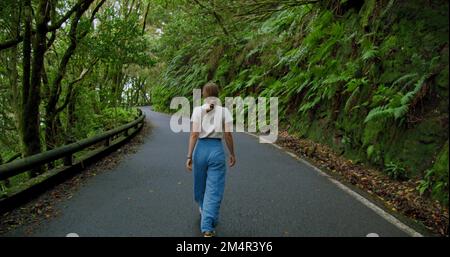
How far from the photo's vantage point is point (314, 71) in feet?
42.1

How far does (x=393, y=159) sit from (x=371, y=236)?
10.4 ft

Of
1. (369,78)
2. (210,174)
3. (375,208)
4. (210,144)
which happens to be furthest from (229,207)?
(369,78)

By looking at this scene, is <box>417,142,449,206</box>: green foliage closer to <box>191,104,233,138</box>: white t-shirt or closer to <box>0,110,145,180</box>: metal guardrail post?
<box>191,104,233,138</box>: white t-shirt

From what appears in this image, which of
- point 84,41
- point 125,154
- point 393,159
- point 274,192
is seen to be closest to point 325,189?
point 274,192

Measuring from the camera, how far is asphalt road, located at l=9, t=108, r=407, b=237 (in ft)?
16.4

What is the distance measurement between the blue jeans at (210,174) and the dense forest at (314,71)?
335 cm

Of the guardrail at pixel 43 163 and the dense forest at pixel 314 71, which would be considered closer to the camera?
the guardrail at pixel 43 163

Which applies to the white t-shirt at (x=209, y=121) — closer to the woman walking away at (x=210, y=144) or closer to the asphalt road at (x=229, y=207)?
the woman walking away at (x=210, y=144)

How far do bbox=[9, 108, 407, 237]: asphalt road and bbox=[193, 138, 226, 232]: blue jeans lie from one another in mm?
316

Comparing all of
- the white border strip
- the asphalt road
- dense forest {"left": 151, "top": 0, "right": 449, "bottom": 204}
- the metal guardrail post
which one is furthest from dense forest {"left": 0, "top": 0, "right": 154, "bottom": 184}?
the white border strip

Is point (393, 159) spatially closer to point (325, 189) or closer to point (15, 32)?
point (325, 189)

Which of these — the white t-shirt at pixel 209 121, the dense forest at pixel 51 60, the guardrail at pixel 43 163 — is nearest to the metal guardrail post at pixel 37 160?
the guardrail at pixel 43 163

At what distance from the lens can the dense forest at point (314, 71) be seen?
7.22 meters

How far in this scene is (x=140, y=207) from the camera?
607 centimetres
